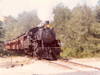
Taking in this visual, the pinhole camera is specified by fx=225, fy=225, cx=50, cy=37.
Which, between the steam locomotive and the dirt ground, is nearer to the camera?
the dirt ground

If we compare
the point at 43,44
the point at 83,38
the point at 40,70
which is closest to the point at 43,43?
the point at 43,44

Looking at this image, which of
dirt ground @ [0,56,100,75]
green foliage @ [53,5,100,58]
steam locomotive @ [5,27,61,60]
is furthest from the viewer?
green foliage @ [53,5,100,58]

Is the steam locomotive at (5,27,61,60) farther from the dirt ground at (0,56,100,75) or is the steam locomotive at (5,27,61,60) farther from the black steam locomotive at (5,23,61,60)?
the dirt ground at (0,56,100,75)

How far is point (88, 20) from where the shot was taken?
91.0 ft

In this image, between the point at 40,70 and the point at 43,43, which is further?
the point at 43,43

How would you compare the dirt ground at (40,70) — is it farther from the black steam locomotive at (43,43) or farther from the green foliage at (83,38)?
the green foliage at (83,38)

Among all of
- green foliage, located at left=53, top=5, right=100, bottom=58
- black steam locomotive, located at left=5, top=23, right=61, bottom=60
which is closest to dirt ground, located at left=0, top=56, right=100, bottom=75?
black steam locomotive, located at left=5, top=23, right=61, bottom=60

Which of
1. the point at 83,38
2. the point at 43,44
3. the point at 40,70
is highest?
the point at 83,38

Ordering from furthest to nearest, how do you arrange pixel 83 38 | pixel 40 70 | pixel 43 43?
pixel 83 38
pixel 43 43
pixel 40 70

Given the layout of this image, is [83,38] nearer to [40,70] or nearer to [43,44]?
[43,44]

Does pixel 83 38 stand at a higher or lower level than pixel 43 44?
higher

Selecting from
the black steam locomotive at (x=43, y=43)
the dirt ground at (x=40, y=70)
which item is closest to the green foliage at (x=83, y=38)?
the black steam locomotive at (x=43, y=43)

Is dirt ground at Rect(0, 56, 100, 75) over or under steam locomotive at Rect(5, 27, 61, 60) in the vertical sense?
under

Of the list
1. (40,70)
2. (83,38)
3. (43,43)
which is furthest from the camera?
(83,38)
